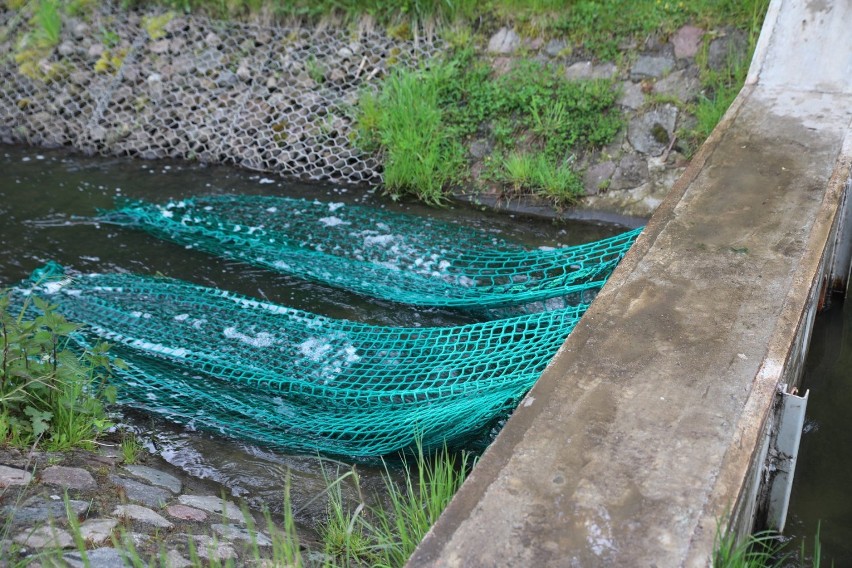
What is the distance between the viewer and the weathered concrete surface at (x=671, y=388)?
223 cm

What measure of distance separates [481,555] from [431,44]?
5.57 meters

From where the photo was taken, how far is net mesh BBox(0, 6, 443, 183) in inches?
271

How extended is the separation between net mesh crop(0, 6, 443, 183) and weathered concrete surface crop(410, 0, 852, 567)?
3.36m

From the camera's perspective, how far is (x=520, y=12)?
689cm

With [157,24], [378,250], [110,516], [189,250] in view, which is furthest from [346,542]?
[157,24]

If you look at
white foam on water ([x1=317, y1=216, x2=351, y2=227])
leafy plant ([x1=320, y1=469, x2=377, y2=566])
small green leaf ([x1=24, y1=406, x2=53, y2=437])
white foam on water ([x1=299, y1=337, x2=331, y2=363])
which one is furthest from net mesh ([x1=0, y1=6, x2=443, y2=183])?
leafy plant ([x1=320, y1=469, x2=377, y2=566])

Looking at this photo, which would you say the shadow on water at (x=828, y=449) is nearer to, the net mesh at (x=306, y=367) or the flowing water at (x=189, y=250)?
the net mesh at (x=306, y=367)

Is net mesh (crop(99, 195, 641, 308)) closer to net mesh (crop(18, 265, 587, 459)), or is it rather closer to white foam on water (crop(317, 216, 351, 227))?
white foam on water (crop(317, 216, 351, 227))

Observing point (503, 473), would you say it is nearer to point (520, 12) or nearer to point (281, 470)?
point (281, 470)

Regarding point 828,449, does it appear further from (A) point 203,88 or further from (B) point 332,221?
(A) point 203,88

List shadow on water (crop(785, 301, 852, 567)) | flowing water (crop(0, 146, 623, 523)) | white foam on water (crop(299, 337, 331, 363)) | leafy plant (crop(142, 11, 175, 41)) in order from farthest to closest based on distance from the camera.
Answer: leafy plant (crop(142, 11, 175, 41)) < white foam on water (crop(299, 337, 331, 363)) < flowing water (crop(0, 146, 623, 523)) < shadow on water (crop(785, 301, 852, 567))

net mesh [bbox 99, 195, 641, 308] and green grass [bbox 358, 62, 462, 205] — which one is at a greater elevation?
green grass [bbox 358, 62, 462, 205]

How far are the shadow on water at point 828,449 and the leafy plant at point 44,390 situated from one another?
2.82 metres

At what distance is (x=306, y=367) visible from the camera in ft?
13.3
